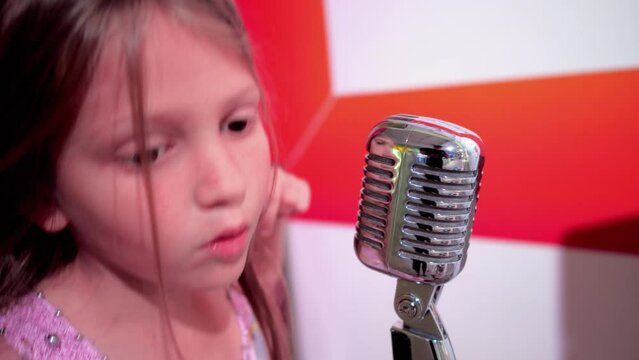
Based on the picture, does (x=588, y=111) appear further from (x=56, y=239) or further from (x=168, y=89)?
(x=56, y=239)

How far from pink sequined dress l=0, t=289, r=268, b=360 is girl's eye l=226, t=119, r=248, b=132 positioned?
282mm

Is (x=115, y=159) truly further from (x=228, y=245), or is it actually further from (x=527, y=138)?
(x=527, y=138)

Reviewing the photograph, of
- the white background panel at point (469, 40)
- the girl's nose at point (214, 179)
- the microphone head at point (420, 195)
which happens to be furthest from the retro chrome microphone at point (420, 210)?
the white background panel at point (469, 40)

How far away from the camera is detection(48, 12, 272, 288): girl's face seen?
494 mm

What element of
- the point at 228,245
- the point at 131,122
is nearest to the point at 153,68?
the point at 131,122

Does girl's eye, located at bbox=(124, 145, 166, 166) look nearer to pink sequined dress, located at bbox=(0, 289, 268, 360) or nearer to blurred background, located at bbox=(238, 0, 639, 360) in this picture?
pink sequined dress, located at bbox=(0, 289, 268, 360)

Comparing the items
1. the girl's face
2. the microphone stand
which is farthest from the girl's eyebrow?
the microphone stand

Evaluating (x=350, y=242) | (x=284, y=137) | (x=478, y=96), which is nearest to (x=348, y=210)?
(x=350, y=242)

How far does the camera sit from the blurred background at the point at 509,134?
67 cm

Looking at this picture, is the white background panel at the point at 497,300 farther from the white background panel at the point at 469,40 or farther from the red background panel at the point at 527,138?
the white background panel at the point at 469,40

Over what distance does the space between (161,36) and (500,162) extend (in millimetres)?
451

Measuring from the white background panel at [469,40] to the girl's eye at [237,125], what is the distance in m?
0.30

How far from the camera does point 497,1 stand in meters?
0.70

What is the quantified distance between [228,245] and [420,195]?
209 mm
